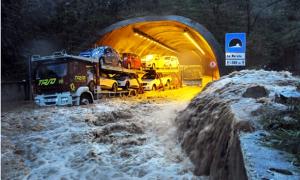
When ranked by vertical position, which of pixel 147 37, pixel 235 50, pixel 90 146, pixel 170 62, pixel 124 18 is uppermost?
pixel 124 18

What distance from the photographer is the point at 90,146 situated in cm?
1062

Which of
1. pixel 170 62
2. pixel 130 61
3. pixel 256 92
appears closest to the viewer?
pixel 256 92

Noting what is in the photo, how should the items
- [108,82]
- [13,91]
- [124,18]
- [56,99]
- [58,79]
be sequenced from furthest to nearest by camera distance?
1. [124,18]
2. [108,82]
3. [13,91]
4. [56,99]
5. [58,79]

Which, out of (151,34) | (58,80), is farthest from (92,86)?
(151,34)

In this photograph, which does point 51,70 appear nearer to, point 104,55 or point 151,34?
point 104,55

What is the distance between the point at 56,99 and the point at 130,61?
30.3 ft

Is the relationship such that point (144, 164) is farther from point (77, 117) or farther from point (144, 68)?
point (144, 68)

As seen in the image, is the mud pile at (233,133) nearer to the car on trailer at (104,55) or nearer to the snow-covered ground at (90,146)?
the snow-covered ground at (90,146)

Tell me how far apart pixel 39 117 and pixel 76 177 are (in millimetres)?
7119

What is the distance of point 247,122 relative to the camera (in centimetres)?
610

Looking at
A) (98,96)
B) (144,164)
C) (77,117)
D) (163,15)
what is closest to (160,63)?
(163,15)

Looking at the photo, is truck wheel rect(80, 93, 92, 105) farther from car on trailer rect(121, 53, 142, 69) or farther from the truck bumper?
car on trailer rect(121, 53, 142, 69)

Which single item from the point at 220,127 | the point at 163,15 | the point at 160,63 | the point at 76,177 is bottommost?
the point at 76,177

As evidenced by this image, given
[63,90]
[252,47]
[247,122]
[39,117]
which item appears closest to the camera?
[247,122]
